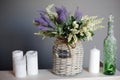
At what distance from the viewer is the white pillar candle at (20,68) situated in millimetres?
1333

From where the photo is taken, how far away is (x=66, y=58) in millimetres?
1322

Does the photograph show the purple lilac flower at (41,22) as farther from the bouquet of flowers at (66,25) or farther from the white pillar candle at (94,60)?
the white pillar candle at (94,60)

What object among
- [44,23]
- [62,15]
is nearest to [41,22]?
[44,23]

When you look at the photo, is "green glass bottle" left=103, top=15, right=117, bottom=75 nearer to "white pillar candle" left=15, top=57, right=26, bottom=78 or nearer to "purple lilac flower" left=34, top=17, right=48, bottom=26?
"purple lilac flower" left=34, top=17, right=48, bottom=26

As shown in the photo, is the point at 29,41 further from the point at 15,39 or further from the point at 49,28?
the point at 49,28

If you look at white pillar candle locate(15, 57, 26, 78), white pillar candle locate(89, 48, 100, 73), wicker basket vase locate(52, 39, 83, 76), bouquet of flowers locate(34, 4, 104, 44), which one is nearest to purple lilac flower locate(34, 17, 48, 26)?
bouquet of flowers locate(34, 4, 104, 44)

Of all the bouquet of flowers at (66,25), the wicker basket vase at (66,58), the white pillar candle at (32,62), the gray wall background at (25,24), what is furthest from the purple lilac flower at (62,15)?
the gray wall background at (25,24)

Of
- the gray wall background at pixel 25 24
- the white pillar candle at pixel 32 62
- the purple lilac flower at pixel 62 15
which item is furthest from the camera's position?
the gray wall background at pixel 25 24

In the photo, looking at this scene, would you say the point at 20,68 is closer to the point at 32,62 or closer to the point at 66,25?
the point at 32,62

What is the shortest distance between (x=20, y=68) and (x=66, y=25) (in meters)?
0.42

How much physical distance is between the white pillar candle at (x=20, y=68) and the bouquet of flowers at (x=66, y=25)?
257 mm

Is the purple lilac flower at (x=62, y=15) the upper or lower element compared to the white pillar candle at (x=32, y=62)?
upper

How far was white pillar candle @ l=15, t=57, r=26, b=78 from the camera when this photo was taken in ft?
4.37

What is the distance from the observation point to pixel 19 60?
1.33 m
